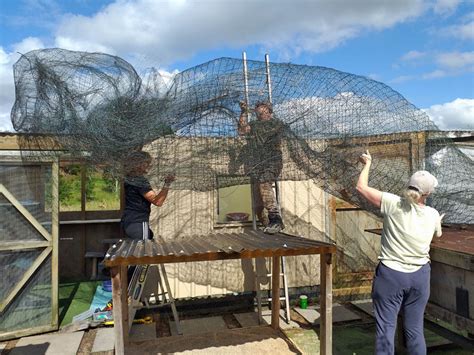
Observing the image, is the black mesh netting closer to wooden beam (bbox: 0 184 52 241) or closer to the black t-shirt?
the black t-shirt

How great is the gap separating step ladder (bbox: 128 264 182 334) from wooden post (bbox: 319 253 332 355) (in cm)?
200

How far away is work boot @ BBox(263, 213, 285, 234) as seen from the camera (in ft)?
16.4

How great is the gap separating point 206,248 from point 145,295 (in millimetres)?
2405

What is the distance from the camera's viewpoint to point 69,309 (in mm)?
5840

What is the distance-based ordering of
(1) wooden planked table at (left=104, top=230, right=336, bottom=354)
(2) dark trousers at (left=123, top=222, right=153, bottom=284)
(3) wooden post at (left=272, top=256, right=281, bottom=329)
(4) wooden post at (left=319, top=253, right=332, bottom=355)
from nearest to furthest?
(1) wooden planked table at (left=104, top=230, right=336, bottom=354), (4) wooden post at (left=319, top=253, right=332, bottom=355), (2) dark trousers at (left=123, top=222, right=153, bottom=284), (3) wooden post at (left=272, top=256, right=281, bottom=329)

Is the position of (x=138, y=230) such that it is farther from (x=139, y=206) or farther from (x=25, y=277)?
(x=25, y=277)

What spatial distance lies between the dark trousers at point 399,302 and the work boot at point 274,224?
6.04 ft

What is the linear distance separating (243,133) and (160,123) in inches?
28.9

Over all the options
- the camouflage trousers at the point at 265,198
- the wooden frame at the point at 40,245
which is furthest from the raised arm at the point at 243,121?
the wooden frame at the point at 40,245

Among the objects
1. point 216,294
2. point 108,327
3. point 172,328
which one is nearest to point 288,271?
point 216,294

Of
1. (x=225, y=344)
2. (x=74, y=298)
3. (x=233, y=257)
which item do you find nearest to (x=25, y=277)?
(x=74, y=298)

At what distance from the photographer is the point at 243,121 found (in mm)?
3490

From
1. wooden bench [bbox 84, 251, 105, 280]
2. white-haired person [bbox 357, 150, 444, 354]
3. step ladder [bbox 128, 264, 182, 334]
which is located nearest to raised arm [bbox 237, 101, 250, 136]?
white-haired person [bbox 357, 150, 444, 354]

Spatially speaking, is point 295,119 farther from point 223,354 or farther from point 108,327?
point 108,327
